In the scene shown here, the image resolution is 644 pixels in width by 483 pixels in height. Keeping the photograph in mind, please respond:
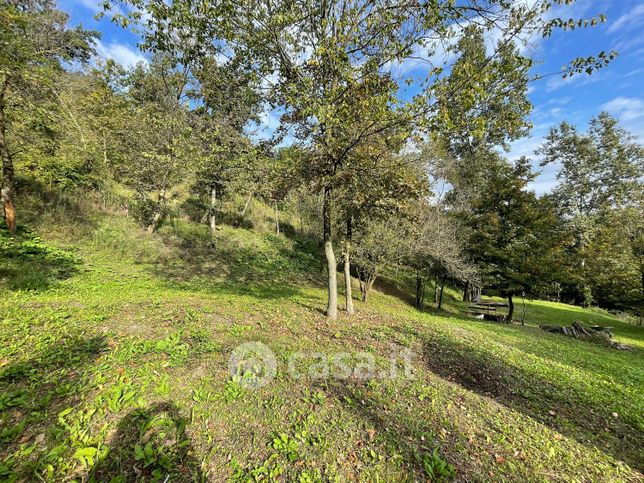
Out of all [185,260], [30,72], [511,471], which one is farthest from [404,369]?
[185,260]

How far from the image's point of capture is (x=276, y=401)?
11.2 ft

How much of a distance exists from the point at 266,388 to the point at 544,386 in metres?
5.18

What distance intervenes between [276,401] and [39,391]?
2.69 m

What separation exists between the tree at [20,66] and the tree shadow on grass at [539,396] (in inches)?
427

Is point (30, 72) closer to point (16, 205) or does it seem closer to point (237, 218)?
point (16, 205)

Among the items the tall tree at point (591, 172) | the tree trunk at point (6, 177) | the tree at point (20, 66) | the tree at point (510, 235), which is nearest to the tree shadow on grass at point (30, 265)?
the tree trunk at point (6, 177)

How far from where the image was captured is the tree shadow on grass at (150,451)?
7.71ft

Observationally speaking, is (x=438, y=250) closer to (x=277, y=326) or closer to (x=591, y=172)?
(x=277, y=326)

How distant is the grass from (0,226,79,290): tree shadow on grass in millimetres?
73

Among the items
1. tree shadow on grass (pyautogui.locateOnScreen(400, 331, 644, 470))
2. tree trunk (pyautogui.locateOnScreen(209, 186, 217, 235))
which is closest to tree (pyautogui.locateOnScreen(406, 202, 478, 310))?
tree shadow on grass (pyautogui.locateOnScreen(400, 331, 644, 470))

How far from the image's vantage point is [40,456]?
2365 mm

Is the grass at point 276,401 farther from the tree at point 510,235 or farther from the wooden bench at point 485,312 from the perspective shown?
the wooden bench at point 485,312

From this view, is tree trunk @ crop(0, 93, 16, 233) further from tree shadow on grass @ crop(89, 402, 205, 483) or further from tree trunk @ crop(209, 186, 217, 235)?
tree trunk @ crop(209, 186, 217, 235)

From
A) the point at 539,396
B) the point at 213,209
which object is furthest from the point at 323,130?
the point at 213,209
